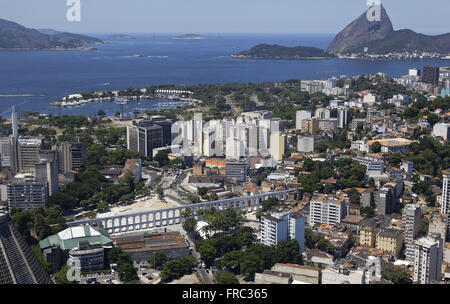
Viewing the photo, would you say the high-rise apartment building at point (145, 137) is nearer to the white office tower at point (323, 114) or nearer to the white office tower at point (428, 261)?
the white office tower at point (323, 114)

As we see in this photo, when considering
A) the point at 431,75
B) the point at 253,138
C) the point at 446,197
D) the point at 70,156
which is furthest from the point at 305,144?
the point at 431,75

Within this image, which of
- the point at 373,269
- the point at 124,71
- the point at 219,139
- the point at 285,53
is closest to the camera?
the point at 373,269

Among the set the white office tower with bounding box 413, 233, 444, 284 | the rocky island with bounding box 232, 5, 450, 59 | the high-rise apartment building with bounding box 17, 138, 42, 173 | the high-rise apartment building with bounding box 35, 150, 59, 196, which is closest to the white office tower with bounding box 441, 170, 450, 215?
the white office tower with bounding box 413, 233, 444, 284

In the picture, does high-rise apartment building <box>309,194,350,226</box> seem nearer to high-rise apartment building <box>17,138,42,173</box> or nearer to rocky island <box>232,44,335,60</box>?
high-rise apartment building <box>17,138,42,173</box>

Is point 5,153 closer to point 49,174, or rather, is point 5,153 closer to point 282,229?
point 49,174

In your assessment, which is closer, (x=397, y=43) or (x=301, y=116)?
(x=301, y=116)

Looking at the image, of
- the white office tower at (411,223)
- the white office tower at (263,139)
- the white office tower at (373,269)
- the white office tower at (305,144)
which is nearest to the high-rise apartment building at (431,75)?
the white office tower at (305,144)
